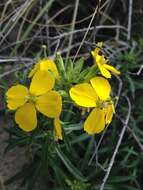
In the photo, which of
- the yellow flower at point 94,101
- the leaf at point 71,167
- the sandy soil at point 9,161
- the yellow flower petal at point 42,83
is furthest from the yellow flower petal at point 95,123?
the sandy soil at point 9,161

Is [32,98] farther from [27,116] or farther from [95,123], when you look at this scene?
[95,123]

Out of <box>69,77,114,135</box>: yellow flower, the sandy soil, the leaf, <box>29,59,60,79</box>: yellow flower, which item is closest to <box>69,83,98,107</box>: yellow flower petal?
<box>69,77,114,135</box>: yellow flower

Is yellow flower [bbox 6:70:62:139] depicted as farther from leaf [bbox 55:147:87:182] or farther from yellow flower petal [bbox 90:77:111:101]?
leaf [bbox 55:147:87:182]

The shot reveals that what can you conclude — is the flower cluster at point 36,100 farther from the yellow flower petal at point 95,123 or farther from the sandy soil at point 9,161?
the sandy soil at point 9,161

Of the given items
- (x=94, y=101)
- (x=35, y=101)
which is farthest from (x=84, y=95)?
(x=35, y=101)

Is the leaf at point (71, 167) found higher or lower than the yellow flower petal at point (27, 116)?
lower

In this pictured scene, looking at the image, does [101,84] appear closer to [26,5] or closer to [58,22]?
[26,5]

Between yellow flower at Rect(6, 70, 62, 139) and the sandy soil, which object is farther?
the sandy soil
